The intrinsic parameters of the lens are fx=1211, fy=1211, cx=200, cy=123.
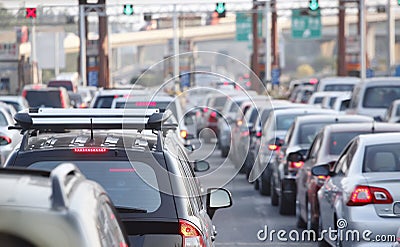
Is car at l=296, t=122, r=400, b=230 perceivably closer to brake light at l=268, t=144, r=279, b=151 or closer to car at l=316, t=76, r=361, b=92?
brake light at l=268, t=144, r=279, b=151

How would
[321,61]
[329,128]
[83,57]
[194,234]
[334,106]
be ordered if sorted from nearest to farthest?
1. [194,234]
2. [329,128]
3. [334,106]
4. [83,57]
5. [321,61]

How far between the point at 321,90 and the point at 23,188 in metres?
36.4

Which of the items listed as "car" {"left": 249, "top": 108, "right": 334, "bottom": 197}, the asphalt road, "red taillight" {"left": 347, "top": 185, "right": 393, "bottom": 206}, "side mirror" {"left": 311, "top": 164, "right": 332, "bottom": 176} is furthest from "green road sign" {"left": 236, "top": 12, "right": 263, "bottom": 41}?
"red taillight" {"left": 347, "top": 185, "right": 393, "bottom": 206}

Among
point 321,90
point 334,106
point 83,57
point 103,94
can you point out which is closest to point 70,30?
point 83,57

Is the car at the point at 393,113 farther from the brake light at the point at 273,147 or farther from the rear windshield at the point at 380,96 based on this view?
the brake light at the point at 273,147

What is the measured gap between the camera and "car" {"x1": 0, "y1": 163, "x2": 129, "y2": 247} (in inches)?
158

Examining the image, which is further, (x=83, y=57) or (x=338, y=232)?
(x=83, y=57)

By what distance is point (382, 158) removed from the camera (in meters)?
11.7

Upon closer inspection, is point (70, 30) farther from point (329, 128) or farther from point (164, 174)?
point (164, 174)

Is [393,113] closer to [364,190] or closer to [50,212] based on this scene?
[364,190]

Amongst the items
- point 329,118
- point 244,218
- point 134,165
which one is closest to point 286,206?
point 244,218

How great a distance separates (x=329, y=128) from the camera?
15.5 meters

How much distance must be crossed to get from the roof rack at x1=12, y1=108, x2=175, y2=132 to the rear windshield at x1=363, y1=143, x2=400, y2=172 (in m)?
3.69

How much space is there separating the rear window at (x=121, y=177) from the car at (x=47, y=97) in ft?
88.5
